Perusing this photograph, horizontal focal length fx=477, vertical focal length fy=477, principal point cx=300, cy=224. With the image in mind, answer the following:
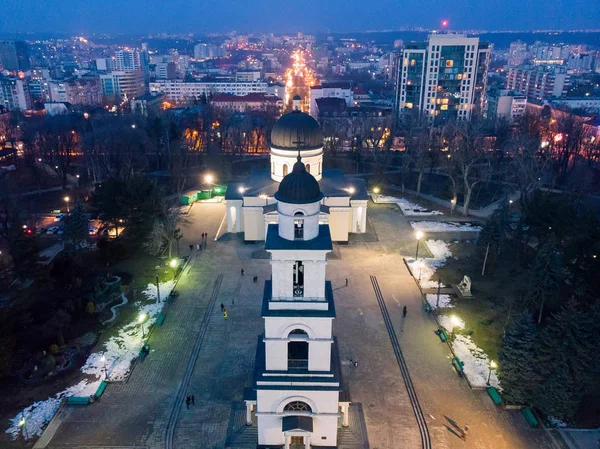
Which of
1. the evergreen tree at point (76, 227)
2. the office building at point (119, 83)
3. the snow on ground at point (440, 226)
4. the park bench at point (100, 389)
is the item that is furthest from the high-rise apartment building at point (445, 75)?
the office building at point (119, 83)

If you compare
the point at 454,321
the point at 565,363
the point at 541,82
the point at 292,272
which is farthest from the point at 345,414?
the point at 541,82

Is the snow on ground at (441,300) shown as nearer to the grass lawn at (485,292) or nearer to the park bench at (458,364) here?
the grass lawn at (485,292)

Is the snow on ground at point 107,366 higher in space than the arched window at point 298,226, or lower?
lower

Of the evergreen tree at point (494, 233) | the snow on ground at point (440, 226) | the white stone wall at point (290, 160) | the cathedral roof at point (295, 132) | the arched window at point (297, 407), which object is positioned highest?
the cathedral roof at point (295, 132)

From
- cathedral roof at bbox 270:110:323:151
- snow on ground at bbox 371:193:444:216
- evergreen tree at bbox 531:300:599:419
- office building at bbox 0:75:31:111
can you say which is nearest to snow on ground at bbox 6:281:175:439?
cathedral roof at bbox 270:110:323:151

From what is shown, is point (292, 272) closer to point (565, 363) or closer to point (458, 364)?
point (458, 364)

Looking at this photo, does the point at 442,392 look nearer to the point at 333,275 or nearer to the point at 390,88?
the point at 333,275

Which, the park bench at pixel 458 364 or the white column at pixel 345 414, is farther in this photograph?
the park bench at pixel 458 364
